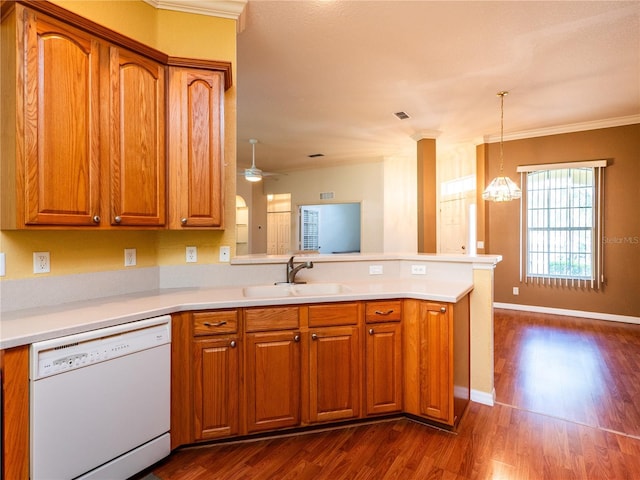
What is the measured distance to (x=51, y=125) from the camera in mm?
1634

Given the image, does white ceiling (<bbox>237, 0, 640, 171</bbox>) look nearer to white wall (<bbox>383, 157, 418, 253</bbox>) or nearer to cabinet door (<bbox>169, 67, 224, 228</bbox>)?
cabinet door (<bbox>169, 67, 224, 228</bbox>)

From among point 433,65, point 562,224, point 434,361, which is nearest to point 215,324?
point 434,361

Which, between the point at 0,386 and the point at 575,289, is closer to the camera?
the point at 0,386

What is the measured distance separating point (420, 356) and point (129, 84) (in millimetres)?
2330

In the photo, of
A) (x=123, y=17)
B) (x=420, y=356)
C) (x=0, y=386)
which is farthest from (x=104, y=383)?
(x=123, y=17)

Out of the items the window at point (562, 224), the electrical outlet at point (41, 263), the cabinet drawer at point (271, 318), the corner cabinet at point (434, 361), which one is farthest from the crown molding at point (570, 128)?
the electrical outlet at point (41, 263)

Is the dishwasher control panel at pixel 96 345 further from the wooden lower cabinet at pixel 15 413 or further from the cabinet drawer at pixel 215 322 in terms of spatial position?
the cabinet drawer at pixel 215 322

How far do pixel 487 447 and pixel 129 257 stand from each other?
2489mm

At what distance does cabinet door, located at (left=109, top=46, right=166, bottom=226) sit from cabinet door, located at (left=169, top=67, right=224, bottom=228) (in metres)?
0.06

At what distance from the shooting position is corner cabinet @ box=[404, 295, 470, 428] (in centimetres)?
210

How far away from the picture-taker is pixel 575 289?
5078mm

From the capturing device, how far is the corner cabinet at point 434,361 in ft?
6.90

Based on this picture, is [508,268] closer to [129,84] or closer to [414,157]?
[414,157]

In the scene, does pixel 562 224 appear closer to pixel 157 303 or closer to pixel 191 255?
pixel 191 255
